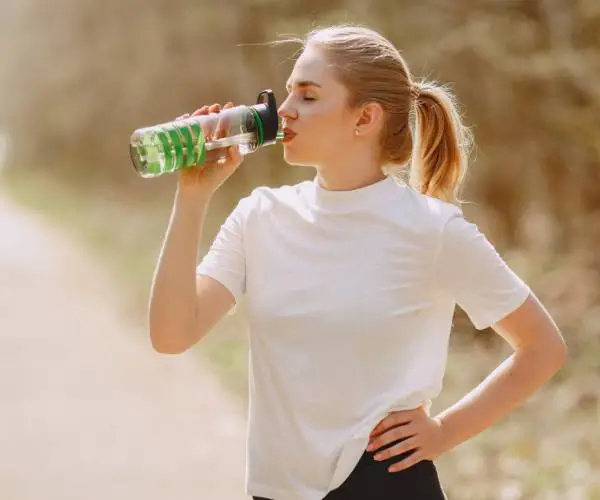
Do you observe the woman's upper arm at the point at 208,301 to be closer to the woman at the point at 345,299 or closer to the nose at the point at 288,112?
the woman at the point at 345,299

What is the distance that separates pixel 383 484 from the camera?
2027mm

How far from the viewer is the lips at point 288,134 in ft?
6.88

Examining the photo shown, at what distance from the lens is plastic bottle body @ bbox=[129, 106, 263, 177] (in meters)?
1.95

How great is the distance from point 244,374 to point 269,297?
13.0 feet

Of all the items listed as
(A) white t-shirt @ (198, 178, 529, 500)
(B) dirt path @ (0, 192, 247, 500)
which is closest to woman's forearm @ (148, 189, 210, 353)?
(A) white t-shirt @ (198, 178, 529, 500)

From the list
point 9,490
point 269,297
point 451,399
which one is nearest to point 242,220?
point 269,297

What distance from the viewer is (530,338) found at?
2084mm

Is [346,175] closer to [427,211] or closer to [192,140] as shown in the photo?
[427,211]

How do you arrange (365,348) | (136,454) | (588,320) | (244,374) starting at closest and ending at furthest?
(365,348) → (136,454) → (588,320) → (244,374)

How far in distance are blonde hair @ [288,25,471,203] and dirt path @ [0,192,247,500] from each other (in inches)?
94.9

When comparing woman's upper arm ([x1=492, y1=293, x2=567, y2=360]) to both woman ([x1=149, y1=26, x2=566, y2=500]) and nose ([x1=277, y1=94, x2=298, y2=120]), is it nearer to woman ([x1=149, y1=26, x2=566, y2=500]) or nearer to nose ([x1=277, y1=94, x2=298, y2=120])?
woman ([x1=149, y1=26, x2=566, y2=500])

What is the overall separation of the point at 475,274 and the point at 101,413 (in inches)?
146

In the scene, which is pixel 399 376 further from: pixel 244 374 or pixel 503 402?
pixel 244 374

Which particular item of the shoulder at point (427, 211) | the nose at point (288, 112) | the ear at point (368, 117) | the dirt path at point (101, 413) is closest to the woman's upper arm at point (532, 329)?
the shoulder at point (427, 211)
